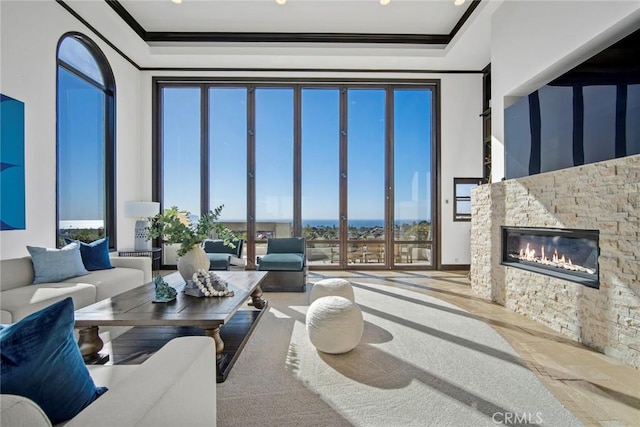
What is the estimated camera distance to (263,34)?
5609 millimetres

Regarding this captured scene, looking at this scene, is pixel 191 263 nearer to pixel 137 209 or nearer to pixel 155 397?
pixel 155 397

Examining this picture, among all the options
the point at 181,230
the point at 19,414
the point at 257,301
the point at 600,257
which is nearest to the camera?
A: the point at 19,414

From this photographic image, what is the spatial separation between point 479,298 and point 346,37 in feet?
15.3

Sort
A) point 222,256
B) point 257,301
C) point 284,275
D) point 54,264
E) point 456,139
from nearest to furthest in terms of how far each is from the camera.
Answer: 1. point 54,264
2. point 257,301
3. point 284,275
4. point 222,256
5. point 456,139

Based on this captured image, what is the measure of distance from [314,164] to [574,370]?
5080 millimetres

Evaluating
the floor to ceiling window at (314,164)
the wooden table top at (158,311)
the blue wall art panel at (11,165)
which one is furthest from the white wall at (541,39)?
the blue wall art panel at (11,165)

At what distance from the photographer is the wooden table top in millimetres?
2137

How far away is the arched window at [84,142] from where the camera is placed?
14.9 ft

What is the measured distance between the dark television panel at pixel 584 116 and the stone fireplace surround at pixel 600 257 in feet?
0.62

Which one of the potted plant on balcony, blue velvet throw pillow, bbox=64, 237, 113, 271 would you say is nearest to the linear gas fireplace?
the potted plant on balcony

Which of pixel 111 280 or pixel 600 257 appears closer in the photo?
pixel 600 257

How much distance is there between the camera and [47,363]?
3.01 ft

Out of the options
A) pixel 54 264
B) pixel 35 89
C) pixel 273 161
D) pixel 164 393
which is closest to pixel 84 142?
pixel 35 89

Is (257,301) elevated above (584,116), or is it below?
below
